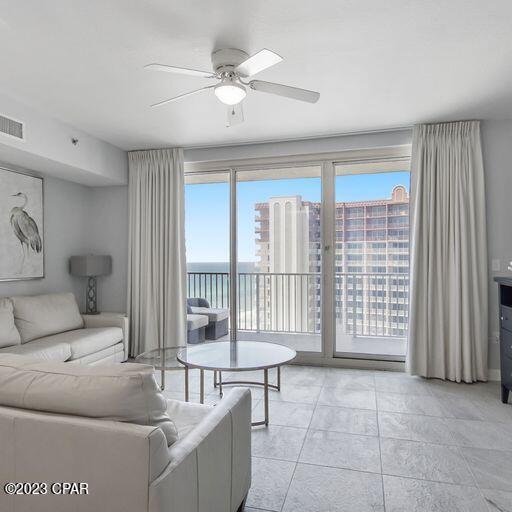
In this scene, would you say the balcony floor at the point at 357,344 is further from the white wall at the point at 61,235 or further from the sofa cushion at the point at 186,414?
the sofa cushion at the point at 186,414

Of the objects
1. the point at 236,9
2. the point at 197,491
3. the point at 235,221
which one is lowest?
the point at 197,491

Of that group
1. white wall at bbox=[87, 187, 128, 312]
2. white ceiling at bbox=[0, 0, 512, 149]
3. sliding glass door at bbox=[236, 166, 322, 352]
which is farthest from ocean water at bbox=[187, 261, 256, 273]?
white ceiling at bbox=[0, 0, 512, 149]

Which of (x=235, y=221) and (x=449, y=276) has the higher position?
(x=235, y=221)

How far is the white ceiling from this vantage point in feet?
6.69

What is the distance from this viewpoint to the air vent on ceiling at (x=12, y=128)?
3.09 metres

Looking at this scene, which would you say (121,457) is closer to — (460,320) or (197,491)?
(197,491)

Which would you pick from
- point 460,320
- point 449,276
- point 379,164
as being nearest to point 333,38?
point 379,164

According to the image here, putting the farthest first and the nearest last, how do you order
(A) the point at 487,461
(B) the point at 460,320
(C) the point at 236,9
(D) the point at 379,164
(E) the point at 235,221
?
(E) the point at 235,221 → (D) the point at 379,164 → (B) the point at 460,320 → (A) the point at 487,461 → (C) the point at 236,9

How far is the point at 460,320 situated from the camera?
365cm

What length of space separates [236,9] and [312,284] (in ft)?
10.0

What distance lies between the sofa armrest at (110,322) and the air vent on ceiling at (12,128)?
1.99m

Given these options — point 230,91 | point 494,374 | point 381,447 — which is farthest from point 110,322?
point 494,374

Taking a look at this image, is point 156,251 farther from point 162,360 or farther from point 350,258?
point 350,258

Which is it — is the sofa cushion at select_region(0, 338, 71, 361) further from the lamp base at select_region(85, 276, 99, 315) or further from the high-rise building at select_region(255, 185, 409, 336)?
the high-rise building at select_region(255, 185, 409, 336)
